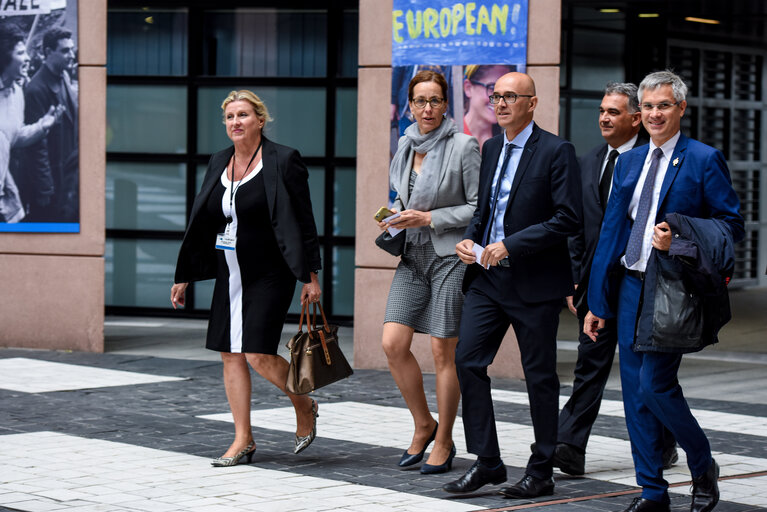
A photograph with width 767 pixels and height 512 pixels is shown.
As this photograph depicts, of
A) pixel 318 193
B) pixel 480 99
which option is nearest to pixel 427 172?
pixel 480 99

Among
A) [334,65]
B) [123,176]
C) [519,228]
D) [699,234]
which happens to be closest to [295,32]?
[334,65]

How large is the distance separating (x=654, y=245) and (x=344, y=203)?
9007mm

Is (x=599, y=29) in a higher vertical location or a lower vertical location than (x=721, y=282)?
higher

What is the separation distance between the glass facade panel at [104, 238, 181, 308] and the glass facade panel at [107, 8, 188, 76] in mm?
1935

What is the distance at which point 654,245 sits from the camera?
540cm

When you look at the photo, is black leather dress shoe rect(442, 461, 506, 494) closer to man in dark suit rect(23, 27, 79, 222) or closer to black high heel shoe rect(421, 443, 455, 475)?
black high heel shoe rect(421, 443, 455, 475)

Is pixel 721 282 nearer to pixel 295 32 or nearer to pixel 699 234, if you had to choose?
pixel 699 234

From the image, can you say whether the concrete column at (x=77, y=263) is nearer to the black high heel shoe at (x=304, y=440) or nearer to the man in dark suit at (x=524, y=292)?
the black high heel shoe at (x=304, y=440)

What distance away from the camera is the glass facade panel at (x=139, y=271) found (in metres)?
14.8

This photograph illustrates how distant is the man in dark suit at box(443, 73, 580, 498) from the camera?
6121 millimetres

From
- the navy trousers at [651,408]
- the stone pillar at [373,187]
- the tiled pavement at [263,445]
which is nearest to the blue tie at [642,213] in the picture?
the navy trousers at [651,408]

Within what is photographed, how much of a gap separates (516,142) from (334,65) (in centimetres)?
805

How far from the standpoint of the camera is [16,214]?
39.8ft

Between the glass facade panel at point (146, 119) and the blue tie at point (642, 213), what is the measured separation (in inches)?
380
